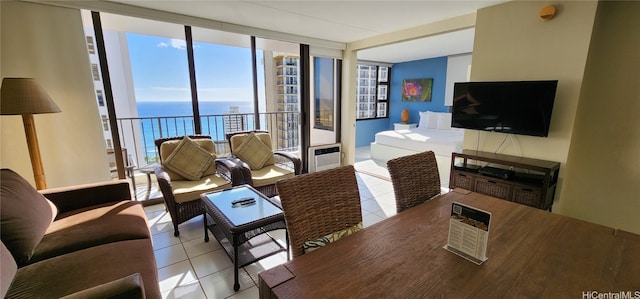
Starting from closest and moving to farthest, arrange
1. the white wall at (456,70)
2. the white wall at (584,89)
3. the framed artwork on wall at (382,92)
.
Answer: the white wall at (584,89) < the white wall at (456,70) < the framed artwork on wall at (382,92)

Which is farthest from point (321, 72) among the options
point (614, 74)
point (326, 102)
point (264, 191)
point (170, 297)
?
point (170, 297)

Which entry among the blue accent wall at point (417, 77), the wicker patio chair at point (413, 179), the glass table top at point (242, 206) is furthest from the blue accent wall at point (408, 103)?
the wicker patio chair at point (413, 179)

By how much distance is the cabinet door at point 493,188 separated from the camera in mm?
2524

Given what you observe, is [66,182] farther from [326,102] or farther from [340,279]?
[326,102]

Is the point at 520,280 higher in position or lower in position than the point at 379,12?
lower

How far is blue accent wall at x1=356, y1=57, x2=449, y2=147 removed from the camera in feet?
20.3

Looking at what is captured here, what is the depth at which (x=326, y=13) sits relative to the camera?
2947 millimetres

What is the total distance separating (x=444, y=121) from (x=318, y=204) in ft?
17.4

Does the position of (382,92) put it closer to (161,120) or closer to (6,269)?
(161,120)

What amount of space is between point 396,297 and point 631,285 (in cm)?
77

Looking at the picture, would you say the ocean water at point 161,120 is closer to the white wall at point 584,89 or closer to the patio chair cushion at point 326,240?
the patio chair cushion at point 326,240

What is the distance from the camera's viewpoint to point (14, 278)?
49.4 inches

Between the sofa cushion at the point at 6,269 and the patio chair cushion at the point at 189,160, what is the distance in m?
1.59

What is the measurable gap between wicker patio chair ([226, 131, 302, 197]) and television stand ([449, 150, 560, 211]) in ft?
6.22
